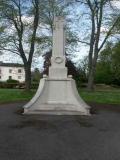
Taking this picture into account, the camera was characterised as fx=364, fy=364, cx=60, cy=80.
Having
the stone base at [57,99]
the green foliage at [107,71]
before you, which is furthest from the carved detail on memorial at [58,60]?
the green foliage at [107,71]

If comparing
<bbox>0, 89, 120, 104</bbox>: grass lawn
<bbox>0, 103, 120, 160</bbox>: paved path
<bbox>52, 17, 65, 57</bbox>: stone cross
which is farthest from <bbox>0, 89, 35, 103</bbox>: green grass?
<bbox>0, 103, 120, 160</bbox>: paved path

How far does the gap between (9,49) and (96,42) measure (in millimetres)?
8357

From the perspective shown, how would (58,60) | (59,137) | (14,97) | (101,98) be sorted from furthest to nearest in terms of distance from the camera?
(14,97), (101,98), (58,60), (59,137)

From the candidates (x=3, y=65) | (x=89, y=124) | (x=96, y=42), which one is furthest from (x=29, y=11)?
(x=3, y=65)

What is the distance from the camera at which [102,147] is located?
974 cm

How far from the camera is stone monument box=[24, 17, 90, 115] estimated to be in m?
16.5

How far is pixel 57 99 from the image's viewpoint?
55.8 ft

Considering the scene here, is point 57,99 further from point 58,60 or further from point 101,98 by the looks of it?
point 101,98

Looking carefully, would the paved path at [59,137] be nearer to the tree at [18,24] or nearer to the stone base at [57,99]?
the stone base at [57,99]

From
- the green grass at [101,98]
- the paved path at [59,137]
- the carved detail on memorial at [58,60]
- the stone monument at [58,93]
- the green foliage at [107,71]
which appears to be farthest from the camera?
the green foliage at [107,71]

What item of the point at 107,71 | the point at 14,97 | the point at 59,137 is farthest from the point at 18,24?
the point at 107,71

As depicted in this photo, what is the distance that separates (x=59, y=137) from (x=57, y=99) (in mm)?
6103

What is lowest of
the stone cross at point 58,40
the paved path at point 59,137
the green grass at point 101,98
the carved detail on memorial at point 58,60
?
the paved path at point 59,137

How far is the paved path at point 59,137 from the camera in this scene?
8.88 meters
